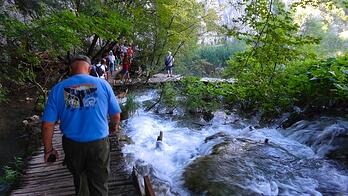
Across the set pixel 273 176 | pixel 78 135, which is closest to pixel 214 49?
pixel 273 176

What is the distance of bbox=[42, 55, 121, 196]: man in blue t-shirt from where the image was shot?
9.80 feet

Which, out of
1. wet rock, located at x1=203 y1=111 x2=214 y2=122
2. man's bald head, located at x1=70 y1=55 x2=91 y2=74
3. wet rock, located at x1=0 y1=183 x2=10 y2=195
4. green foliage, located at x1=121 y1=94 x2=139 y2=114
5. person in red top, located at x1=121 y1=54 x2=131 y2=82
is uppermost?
man's bald head, located at x1=70 y1=55 x2=91 y2=74

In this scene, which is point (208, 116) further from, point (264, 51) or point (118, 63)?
point (118, 63)

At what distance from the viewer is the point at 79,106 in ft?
9.87

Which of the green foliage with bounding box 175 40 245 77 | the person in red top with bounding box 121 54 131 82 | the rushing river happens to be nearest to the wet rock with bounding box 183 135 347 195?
the rushing river

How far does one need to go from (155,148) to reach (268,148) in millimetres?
2490

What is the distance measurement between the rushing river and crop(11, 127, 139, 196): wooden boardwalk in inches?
26.3

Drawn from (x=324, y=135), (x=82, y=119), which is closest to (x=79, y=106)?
(x=82, y=119)

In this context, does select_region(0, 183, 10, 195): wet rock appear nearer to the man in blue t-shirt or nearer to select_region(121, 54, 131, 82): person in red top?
the man in blue t-shirt

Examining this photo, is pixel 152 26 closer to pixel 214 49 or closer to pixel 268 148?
pixel 268 148

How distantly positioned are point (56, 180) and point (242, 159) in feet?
10.8

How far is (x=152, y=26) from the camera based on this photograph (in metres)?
11.5

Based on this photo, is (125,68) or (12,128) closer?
(12,128)

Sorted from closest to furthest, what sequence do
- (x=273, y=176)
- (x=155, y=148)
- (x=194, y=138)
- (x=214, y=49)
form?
1. (x=273, y=176)
2. (x=155, y=148)
3. (x=194, y=138)
4. (x=214, y=49)
